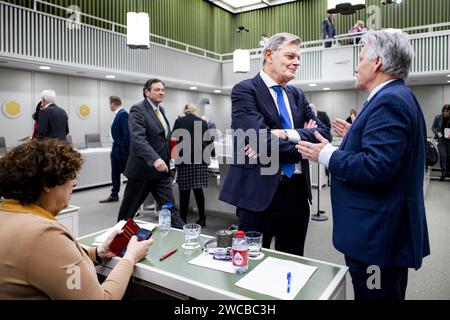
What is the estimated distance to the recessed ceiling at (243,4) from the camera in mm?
13086

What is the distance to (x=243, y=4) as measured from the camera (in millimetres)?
13523

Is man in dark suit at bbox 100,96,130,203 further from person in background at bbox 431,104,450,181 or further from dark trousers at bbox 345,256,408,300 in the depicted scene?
person in background at bbox 431,104,450,181

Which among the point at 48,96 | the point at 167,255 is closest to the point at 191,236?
the point at 167,255

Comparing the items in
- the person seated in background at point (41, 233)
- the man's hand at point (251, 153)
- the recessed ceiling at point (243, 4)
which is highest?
the recessed ceiling at point (243, 4)

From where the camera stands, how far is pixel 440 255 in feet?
11.7

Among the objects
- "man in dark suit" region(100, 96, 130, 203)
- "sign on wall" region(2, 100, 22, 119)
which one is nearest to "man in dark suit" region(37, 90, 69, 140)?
"man in dark suit" region(100, 96, 130, 203)

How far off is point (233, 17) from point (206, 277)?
14.3m

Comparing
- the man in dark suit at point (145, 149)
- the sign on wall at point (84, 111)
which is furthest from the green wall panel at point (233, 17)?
the man in dark suit at point (145, 149)

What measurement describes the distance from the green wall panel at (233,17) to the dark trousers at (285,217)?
9.10 metres

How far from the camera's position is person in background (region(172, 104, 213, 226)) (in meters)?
4.39

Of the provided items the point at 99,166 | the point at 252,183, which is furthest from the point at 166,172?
the point at 99,166

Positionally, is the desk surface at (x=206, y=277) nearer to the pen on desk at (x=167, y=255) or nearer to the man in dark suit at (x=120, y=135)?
the pen on desk at (x=167, y=255)

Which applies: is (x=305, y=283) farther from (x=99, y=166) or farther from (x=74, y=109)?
(x=74, y=109)

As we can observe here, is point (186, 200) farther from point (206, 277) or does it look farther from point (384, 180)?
point (384, 180)
